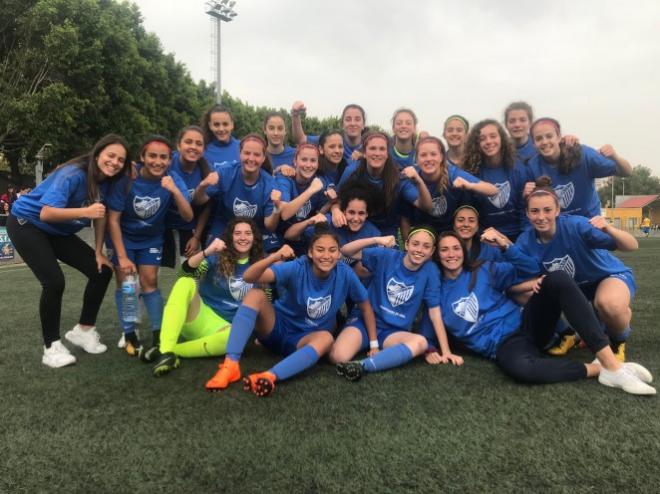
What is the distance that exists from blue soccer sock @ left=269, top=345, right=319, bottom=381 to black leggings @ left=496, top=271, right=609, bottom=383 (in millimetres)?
1328

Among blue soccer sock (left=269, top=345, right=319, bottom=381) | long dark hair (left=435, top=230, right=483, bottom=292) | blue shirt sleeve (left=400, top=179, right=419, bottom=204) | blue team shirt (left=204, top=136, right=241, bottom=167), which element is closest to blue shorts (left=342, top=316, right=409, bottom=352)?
blue soccer sock (left=269, top=345, right=319, bottom=381)

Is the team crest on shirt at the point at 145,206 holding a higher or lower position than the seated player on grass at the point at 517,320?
higher

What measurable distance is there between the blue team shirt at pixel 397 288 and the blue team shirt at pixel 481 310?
14 centimetres

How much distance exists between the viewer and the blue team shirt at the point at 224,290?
159 inches

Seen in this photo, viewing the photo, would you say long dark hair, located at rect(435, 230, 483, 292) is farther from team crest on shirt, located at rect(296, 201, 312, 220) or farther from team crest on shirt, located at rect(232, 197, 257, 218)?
team crest on shirt, located at rect(232, 197, 257, 218)

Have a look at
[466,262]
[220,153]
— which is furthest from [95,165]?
[466,262]

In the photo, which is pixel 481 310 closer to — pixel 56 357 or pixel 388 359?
pixel 388 359

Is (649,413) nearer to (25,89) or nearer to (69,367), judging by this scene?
(69,367)

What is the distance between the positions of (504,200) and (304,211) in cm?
184

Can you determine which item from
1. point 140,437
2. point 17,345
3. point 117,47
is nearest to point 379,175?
point 140,437

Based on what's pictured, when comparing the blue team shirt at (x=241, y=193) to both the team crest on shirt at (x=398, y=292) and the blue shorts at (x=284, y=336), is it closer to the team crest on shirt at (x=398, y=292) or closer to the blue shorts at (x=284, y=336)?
the blue shorts at (x=284, y=336)

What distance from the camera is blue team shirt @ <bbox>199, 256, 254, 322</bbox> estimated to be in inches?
159

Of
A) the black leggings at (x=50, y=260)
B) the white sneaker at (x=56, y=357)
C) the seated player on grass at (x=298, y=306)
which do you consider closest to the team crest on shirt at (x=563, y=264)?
Result: the seated player on grass at (x=298, y=306)

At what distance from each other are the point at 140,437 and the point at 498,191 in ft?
11.3
